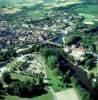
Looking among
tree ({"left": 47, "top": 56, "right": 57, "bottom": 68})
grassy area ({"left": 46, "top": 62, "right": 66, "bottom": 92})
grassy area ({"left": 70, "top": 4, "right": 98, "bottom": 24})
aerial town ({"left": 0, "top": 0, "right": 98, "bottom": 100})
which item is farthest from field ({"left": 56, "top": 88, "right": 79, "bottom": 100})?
grassy area ({"left": 70, "top": 4, "right": 98, "bottom": 24})

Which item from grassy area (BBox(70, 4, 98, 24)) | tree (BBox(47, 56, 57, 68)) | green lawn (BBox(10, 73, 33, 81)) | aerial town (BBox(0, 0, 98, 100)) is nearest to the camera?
aerial town (BBox(0, 0, 98, 100))

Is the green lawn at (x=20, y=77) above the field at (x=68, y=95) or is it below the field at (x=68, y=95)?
above

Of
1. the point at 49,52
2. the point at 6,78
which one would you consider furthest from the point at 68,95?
the point at 49,52

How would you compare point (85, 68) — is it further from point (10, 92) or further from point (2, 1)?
point (2, 1)

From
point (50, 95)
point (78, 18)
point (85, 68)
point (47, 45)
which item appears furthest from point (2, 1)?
point (50, 95)

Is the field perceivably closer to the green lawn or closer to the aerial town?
the aerial town

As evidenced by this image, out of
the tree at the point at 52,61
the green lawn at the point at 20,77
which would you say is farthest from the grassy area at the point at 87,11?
the green lawn at the point at 20,77

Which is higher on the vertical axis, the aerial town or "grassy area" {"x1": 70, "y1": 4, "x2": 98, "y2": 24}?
"grassy area" {"x1": 70, "y1": 4, "x2": 98, "y2": 24}

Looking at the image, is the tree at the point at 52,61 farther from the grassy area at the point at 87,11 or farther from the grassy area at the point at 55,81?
the grassy area at the point at 87,11
